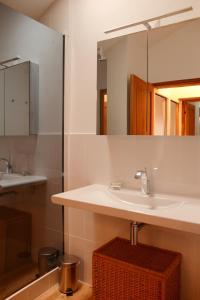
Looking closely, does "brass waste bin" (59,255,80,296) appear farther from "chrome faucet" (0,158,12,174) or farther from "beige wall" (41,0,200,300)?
"chrome faucet" (0,158,12,174)

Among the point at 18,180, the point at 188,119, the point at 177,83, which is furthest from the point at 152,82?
the point at 18,180

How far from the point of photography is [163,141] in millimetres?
1565

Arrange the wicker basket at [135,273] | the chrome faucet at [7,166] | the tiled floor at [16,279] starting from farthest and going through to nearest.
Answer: the chrome faucet at [7,166], the tiled floor at [16,279], the wicker basket at [135,273]

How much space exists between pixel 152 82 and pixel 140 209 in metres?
0.77

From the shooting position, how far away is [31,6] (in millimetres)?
1936

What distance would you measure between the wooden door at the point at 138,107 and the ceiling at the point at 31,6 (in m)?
0.97

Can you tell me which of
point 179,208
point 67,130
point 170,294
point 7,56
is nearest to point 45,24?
point 7,56

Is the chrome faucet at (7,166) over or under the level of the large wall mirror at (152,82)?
under

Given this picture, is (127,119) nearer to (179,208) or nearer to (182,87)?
(182,87)

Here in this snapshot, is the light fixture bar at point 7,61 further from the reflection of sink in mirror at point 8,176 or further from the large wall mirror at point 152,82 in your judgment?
the reflection of sink in mirror at point 8,176

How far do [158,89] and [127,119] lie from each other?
260 millimetres

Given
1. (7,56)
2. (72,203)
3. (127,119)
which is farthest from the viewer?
(7,56)

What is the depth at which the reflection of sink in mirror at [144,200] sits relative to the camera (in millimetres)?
1434

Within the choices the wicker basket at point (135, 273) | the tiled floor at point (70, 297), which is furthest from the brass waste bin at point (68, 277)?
the wicker basket at point (135, 273)
